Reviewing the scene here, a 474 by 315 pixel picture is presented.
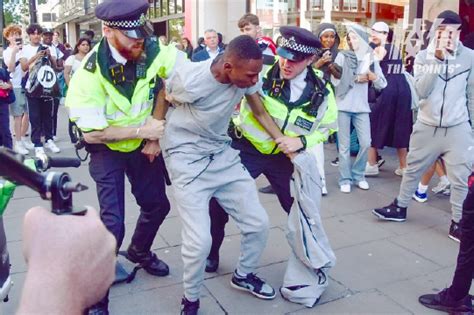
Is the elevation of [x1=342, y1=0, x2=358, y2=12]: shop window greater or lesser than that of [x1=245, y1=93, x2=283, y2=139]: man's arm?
greater

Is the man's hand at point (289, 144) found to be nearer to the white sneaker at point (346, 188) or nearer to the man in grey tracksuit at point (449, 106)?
the man in grey tracksuit at point (449, 106)

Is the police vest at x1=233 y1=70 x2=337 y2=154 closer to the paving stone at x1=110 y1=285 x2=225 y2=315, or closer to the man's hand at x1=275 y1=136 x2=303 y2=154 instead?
the man's hand at x1=275 y1=136 x2=303 y2=154

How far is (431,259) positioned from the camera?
4.34 m

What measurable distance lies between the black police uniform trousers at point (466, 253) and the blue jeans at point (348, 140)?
2888mm

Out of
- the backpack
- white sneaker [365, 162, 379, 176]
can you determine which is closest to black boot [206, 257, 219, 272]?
white sneaker [365, 162, 379, 176]

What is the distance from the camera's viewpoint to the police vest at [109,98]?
3174 mm

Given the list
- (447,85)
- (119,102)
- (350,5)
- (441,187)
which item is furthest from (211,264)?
(350,5)

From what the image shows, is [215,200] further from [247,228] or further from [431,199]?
[431,199]

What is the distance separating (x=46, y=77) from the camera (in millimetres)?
7617

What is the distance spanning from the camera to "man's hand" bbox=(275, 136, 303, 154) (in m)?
3.45

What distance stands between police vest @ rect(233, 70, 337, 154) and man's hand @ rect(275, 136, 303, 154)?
0.08 meters

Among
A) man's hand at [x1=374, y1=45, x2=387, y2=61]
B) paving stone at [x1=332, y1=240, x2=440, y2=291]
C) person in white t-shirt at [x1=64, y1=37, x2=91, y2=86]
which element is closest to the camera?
paving stone at [x1=332, y1=240, x2=440, y2=291]

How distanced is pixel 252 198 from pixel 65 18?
43.6 meters

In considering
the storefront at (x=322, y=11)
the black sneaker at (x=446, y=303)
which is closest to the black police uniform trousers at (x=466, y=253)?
the black sneaker at (x=446, y=303)
